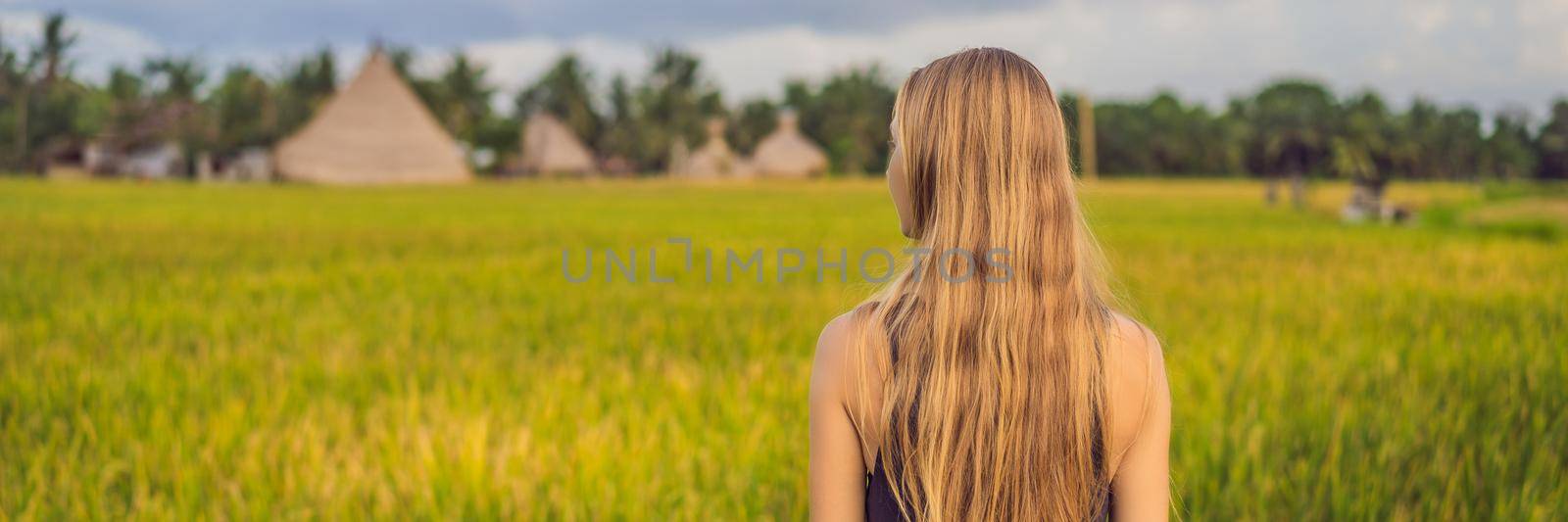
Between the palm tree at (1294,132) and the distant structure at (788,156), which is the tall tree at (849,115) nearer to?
the distant structure at (788,156)

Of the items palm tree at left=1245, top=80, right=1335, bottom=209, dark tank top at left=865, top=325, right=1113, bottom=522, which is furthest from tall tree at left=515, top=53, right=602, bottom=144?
dark tank top at left=865, top=325, right=1113, bottom=522

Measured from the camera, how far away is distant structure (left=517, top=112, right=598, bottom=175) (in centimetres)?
6028

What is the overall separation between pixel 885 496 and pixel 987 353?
0.66 ft

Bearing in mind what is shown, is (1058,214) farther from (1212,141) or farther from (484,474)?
(1212,141)

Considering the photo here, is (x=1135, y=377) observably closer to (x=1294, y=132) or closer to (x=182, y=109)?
(x=1294, y=132)

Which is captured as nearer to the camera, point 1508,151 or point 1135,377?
point 1135,377

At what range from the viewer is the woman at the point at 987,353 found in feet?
3.09

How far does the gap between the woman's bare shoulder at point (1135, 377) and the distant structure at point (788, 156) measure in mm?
67531

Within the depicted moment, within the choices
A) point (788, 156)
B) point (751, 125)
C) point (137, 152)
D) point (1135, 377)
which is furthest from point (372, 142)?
point (1135, 377)

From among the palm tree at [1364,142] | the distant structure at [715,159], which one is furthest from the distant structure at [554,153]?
the palm tree at [1364,142]

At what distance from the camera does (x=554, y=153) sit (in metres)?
60.2

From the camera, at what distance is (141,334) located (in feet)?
13.6

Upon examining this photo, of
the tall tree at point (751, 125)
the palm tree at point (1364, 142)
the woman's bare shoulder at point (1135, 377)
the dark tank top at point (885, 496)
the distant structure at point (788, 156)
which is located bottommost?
the dark tank top at point (885, 496)

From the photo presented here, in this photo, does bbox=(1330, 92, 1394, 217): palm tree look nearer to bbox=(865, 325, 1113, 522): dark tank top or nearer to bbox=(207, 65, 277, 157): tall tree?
bbox=(865, 325, 1113, 522): dark tank top
